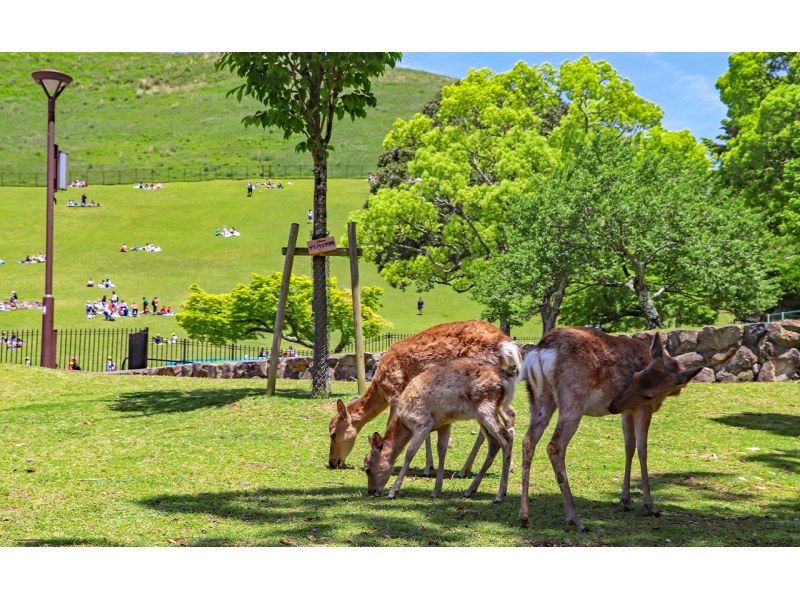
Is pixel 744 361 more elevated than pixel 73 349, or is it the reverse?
pixel 744 361

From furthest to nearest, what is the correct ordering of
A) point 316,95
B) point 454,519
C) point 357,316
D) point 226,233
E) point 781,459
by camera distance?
point 226,233 → point 316,95 → point 357,316 → point 781,459 → point 454,519

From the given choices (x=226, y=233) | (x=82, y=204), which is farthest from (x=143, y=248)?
(x=82, y=204)

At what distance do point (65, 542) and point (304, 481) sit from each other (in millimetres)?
3242

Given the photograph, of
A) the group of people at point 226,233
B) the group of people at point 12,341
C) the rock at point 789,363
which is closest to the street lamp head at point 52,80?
the rock at point 789,363

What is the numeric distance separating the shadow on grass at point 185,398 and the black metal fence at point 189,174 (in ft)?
248

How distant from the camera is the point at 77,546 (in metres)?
7.63

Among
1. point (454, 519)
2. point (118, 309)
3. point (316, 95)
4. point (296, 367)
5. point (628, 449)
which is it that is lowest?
point (118, 309)

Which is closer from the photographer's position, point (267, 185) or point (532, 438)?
point (532, 438)

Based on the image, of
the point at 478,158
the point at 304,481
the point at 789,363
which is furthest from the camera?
the point at 478,158

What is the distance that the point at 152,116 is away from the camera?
420ft

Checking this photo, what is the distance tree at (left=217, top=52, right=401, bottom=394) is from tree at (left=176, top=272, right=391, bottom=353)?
45.1 ft

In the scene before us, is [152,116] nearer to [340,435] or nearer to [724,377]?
[724,377]

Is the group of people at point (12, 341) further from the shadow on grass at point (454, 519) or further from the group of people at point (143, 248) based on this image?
the shadow on grass at point (454, 519)

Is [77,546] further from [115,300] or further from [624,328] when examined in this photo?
[115,300]
